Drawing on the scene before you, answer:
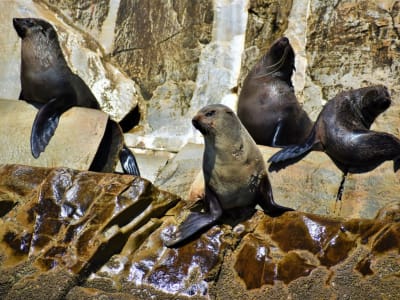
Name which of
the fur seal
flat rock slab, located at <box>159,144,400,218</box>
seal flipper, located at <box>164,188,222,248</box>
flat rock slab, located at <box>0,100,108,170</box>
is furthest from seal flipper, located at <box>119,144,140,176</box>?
seal flipper, located at <box>164,188,222,248</box>

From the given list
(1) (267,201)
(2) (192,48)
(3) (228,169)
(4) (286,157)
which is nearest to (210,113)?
(3) (228,169)

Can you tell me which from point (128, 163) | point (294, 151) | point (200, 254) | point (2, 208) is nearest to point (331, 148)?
point (294, 151)

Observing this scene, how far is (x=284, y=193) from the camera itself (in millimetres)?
6160

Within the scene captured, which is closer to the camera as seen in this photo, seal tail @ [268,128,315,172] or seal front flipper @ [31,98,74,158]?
seal tail @ [268,128,315,172]

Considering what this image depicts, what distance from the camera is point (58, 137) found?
655 centimetres

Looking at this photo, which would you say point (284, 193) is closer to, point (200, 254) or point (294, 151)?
point (294, 151)

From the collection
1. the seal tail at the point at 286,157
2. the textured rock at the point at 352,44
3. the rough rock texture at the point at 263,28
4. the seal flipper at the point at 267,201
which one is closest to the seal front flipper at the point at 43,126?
the seal tail at the point at 286,157

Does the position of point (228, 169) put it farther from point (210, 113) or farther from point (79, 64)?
point (79, 64)

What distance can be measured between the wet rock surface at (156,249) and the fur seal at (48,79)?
6.36 ft

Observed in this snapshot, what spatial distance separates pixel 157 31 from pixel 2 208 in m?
4.40

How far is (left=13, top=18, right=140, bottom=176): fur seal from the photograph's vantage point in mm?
6984

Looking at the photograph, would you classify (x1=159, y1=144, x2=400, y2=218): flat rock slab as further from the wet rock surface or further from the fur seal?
the fur seal

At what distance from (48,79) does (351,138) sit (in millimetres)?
2764

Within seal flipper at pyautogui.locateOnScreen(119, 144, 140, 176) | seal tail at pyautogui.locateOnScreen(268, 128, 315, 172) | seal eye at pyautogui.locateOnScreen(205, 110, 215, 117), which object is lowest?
seal flipper at pyautogui.locateOnScreen(119, 144, 140, 176)
